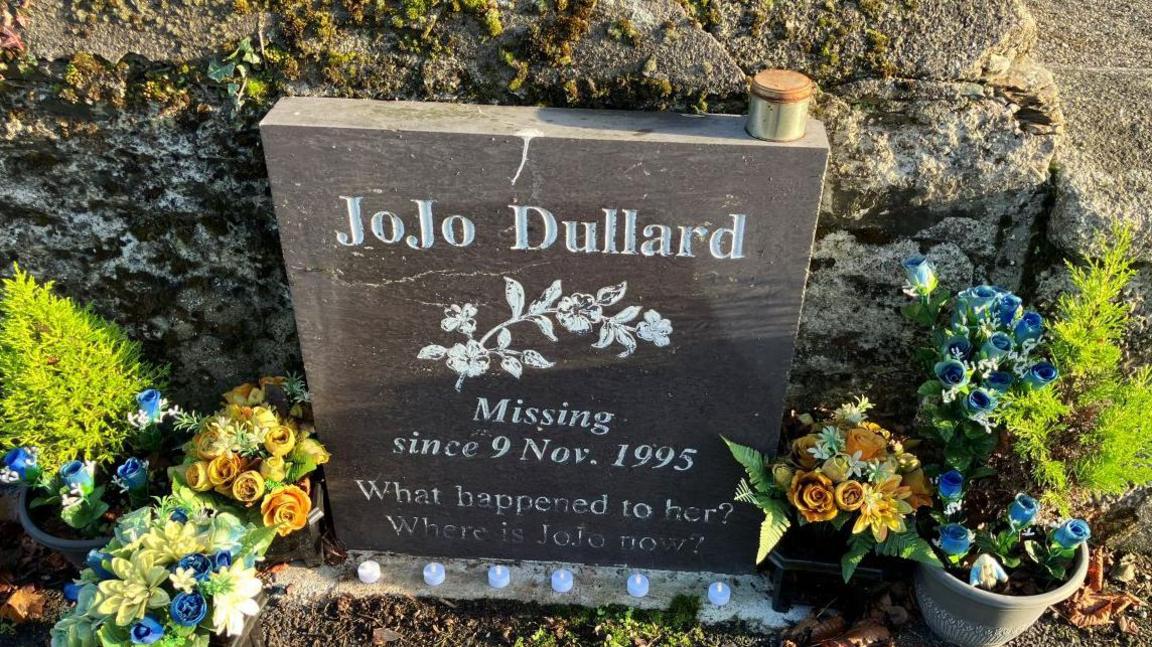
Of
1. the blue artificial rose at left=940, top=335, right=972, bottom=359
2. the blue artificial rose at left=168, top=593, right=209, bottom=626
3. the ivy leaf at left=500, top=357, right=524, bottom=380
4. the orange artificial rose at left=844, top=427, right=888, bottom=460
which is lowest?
the blue artificial rose at left=168, top=593, right=209, bottom=626

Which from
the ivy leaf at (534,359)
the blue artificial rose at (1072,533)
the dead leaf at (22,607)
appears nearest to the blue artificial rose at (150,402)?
the dead leaf at (22,607)

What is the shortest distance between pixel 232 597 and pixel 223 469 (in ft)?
1.64

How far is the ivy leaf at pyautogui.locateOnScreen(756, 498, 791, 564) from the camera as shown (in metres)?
3.12

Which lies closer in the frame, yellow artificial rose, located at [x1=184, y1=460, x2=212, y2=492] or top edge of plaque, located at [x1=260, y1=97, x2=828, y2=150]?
top edge of plaque, located at [x1=260, y1=97, x2=828, y2=150]

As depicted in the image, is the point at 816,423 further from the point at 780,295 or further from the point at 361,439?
the point at 361,439

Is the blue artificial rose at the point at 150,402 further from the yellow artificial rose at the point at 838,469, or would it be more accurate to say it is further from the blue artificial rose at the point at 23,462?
the yellow artificial rose at the point at 838,469

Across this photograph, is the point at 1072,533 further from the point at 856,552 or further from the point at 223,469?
the point at 223,469

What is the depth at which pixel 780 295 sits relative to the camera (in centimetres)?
299

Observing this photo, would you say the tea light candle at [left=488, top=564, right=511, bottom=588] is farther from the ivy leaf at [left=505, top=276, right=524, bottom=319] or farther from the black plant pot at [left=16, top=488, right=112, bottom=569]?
the black plant pot at [left=16, top=488, right=112, bottom=569]

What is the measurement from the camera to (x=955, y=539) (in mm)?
3133

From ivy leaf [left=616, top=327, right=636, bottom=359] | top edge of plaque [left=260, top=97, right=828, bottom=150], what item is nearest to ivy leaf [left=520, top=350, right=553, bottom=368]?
ivy leaf [left=616, top=327, right=636, bottom=359]

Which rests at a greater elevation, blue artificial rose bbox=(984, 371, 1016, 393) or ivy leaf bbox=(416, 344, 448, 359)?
blue artificial rose bbox=(984, 371, 1016, 393)

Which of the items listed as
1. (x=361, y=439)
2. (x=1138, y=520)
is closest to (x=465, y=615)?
(x=361, y=439)

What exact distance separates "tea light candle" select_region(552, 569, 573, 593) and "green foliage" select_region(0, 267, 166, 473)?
1666 mm
